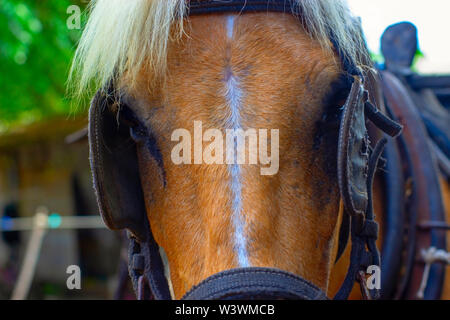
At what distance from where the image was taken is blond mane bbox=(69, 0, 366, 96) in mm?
1277

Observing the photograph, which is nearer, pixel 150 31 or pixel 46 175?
pixel 150 31

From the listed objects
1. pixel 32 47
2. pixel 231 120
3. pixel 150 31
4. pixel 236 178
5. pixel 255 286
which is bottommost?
pixel 255 286

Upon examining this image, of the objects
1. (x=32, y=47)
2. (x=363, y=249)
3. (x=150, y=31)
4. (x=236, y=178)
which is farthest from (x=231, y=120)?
(x=32, y=47)

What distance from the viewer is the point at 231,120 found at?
115 centimetres

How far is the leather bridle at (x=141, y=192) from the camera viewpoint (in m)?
1.19

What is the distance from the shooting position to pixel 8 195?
6.51m

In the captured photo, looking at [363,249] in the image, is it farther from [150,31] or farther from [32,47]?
[32,47]

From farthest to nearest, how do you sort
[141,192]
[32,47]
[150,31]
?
[32,47] < [141,192] < [150,31]

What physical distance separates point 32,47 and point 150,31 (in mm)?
5518
